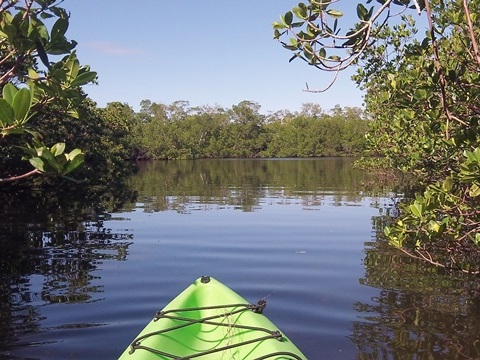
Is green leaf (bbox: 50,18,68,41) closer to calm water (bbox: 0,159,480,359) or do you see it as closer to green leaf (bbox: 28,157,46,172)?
green leaf (bbox: 28,157,46,172)

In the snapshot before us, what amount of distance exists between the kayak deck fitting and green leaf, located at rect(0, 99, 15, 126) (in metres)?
2.14

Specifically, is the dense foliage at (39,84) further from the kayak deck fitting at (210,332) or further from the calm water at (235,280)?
the calm water at (235,280)

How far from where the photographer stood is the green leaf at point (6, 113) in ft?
7.30

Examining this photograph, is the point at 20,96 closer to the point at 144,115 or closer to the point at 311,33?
the point at 311,33

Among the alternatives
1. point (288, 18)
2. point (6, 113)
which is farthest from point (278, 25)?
point (6, 113)

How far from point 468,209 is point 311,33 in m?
2.21

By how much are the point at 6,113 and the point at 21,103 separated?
0.08 m

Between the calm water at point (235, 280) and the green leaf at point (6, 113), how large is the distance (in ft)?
11.5

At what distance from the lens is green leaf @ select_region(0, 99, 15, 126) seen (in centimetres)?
222

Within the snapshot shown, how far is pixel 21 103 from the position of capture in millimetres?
2244

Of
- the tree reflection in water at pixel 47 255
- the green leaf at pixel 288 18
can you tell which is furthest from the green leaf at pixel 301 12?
the tree reflection in water at pixel 47 255

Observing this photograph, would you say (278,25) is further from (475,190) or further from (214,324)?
(214,324)

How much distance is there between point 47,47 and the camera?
278 cm

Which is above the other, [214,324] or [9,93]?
[9,93]
